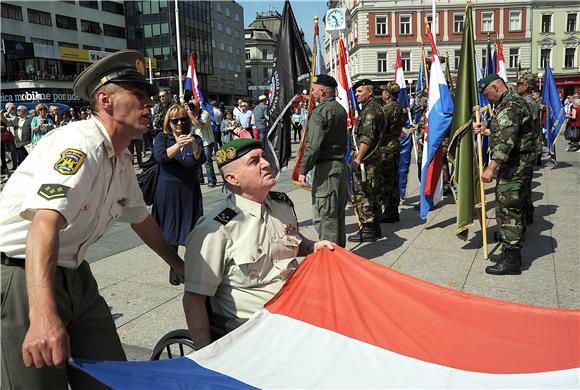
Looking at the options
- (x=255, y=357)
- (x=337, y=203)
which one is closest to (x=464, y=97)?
(x=337, y=203)

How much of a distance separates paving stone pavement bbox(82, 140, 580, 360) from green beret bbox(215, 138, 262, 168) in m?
1.91

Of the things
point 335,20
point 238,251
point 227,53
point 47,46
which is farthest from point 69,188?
point 227,53

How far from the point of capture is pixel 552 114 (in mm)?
13914

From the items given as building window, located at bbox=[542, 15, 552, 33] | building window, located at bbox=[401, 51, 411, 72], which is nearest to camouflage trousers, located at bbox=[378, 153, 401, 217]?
building window, located at bbox=[401, 51, 411, 72]

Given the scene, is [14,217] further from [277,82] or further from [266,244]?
[277,82]

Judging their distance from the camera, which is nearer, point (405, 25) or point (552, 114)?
point (552, 114)

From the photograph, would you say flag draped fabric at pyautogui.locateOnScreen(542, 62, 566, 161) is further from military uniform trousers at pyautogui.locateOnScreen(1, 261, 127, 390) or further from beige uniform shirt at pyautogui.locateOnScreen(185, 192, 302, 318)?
military uniform trousers at pyautogui.locateOnScreen(1, 261, 127, 390)

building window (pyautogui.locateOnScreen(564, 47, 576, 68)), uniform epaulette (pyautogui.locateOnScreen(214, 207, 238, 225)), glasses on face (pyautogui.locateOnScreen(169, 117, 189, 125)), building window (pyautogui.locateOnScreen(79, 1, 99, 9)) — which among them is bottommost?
uniform epaulette (pyautogui.locateOnScreen(214, 207, 238, 225))

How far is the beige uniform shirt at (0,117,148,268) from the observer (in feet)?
6.10

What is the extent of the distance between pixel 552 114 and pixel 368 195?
9584 mm

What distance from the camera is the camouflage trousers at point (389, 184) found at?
7.73 meters

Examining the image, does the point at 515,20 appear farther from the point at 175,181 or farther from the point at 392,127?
the point at 175,181

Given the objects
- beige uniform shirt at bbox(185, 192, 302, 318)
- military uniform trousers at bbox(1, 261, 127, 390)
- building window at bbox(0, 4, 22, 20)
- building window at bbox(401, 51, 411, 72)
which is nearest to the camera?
military uniform trousers at bbox(1, 261, 127, 390)

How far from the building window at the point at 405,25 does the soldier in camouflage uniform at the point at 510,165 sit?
2396 inches
